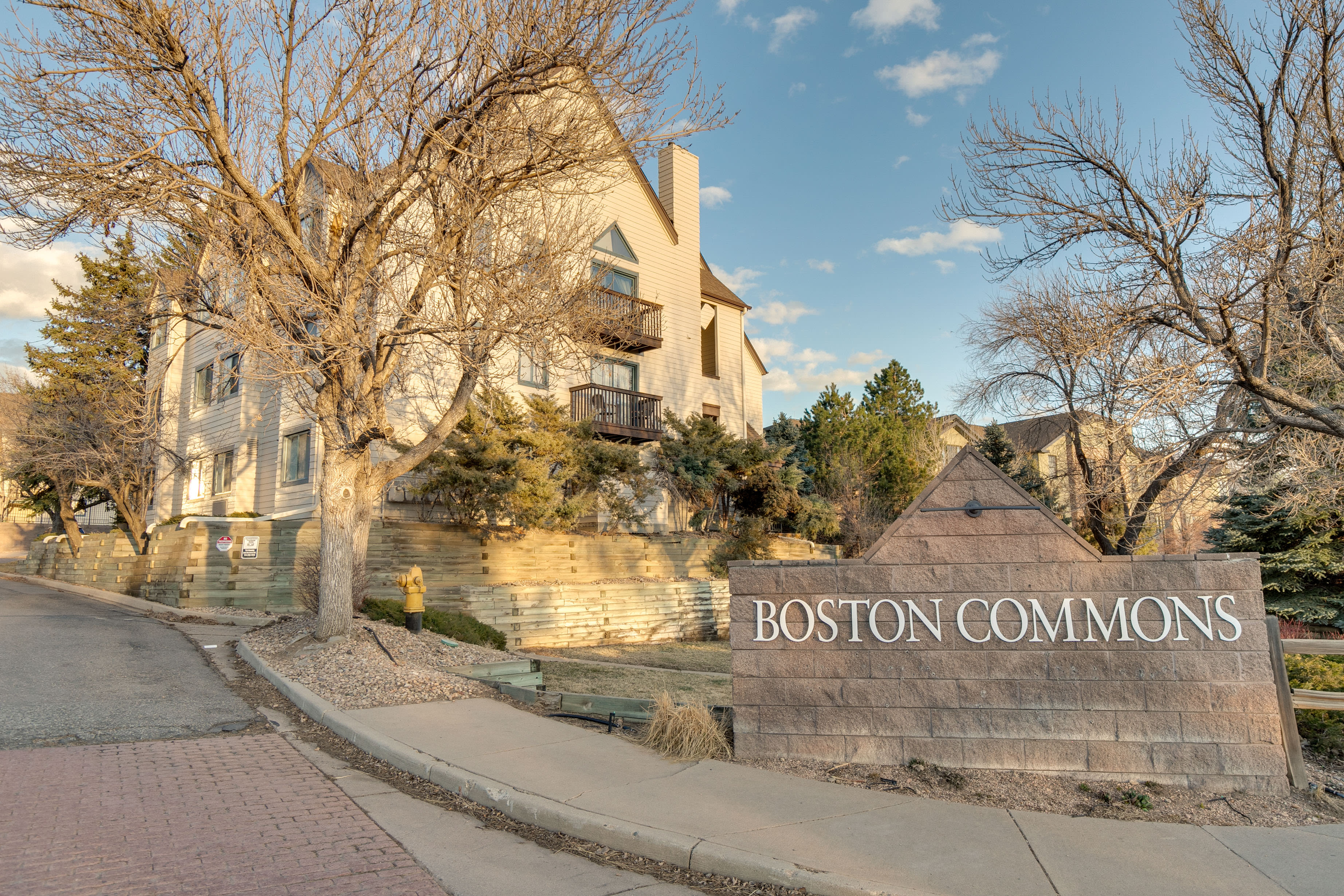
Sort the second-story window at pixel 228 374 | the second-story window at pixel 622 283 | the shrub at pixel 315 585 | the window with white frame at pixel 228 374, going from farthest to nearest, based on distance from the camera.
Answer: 1. the second-story window at pixel 622 283
2. the second-story window at pixel 228 374
3. the window with white frame at pixel 228 374
4. the shrub at pixel 315 585

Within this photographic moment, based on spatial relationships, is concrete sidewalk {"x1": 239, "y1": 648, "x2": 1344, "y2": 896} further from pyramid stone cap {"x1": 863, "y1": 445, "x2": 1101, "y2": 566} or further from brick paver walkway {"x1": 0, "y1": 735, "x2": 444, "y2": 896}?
pyramid stone cap {"x1": 863, "y1": 445, "x2": 1101, "y2": 566}

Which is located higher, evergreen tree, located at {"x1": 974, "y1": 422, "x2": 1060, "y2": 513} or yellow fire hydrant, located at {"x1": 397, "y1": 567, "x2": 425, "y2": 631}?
evergreen tree, located at {"x1": 974, "y1": 422, "x2": 1060, "y2": 513}

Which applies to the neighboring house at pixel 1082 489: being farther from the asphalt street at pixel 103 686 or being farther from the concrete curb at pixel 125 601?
the concrete curb at pixel 125 601

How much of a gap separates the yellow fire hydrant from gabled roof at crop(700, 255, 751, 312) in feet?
60.6

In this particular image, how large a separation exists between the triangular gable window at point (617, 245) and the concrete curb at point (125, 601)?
14.7m

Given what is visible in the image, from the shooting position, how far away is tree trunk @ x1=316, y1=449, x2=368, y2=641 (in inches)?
414

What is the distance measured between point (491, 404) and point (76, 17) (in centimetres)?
1029

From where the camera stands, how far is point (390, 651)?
1009cm

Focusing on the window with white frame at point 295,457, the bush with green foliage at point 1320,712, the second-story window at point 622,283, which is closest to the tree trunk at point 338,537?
the bush with green foliage at point 1320,712

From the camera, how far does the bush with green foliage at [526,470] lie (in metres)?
17.3

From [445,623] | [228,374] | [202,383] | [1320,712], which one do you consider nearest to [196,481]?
[202,383]

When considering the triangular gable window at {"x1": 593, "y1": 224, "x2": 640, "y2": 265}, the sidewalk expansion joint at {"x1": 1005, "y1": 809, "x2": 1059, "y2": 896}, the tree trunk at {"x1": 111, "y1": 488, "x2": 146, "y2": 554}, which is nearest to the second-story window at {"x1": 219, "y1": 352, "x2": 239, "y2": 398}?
the tree trunk at {"x1": 111, "y1": 488, "x2": 146, "y2": 554}

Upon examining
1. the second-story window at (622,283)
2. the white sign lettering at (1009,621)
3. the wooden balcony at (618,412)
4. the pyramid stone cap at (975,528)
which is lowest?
the white sign lettering at (1009,621)

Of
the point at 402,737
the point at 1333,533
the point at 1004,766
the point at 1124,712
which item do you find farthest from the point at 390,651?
the point at 1333,533
